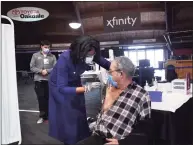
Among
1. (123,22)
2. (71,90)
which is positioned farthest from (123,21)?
(71,90)

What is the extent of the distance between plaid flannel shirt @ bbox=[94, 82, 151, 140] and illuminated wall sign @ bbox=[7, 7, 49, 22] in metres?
0.97

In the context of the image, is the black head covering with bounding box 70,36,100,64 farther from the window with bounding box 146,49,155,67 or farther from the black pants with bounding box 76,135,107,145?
the black pants with bounding box 76,135,107,145

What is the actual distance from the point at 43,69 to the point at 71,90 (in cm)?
46

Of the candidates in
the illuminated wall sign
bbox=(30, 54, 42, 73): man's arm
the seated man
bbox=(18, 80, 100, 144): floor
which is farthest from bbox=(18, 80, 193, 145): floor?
the illuminated wall sign

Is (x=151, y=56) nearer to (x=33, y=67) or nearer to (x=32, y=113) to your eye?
(x=33, y=67)

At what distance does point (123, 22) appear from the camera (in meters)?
1.74

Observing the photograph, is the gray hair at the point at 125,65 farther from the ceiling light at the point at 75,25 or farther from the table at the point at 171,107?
the ceiling light at the point at 75,25

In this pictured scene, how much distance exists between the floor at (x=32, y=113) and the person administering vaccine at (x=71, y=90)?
9 cm

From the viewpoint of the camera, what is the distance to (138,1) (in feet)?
5.77

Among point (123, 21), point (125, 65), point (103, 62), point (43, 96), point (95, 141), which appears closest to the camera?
point (125, 65)

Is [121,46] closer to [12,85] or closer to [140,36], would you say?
[140,36]

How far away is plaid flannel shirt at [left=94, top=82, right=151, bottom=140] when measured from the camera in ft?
4.26

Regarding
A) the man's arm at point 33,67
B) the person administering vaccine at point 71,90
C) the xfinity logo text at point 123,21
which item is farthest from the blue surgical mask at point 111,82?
the man's arm at point 33,67

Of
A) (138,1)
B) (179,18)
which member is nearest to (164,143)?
(179,18)
